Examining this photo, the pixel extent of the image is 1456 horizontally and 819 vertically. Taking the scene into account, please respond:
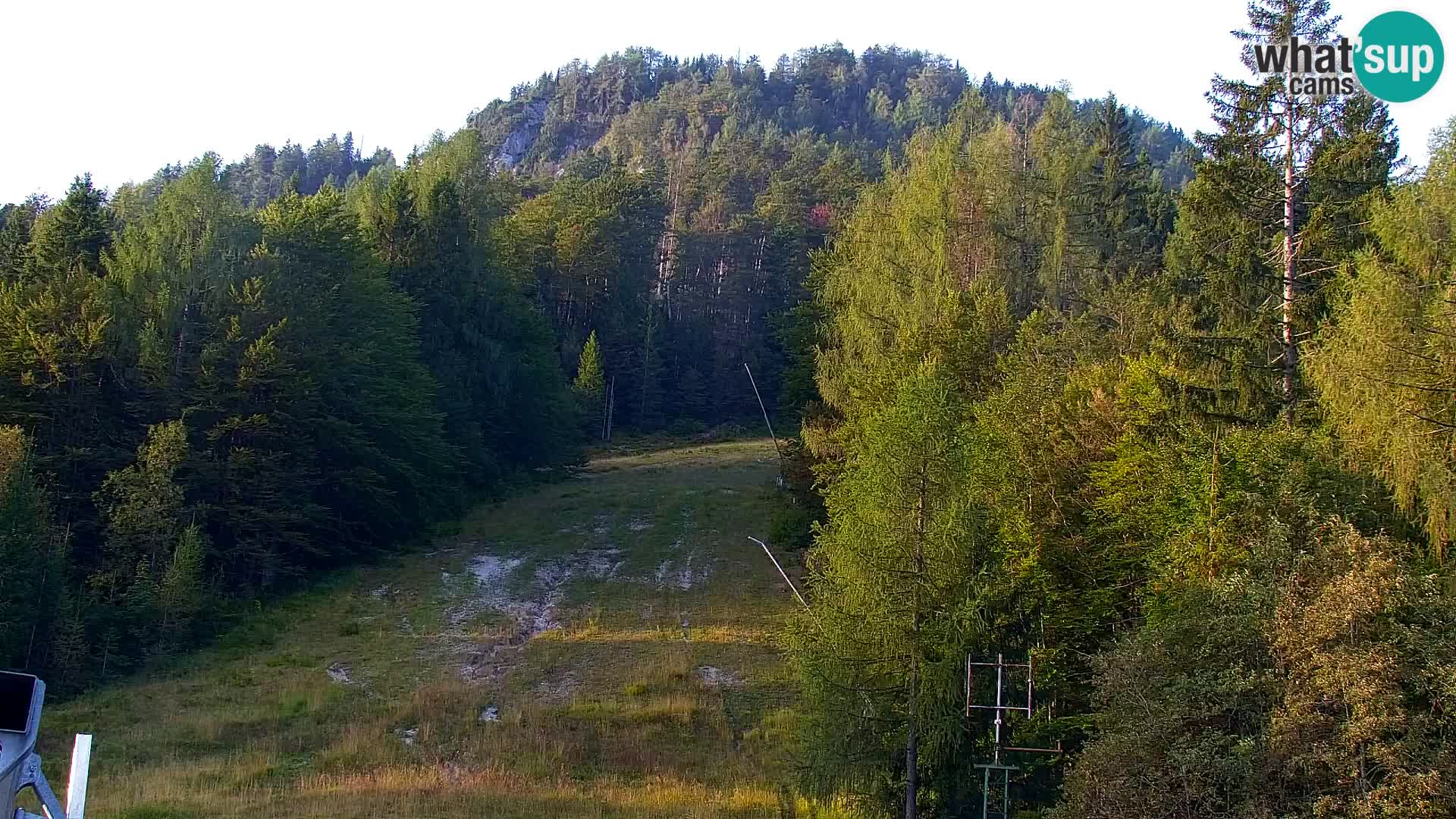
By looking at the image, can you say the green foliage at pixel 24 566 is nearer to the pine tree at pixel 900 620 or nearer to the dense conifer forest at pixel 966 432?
the dense conifer forest at pixel 966 432

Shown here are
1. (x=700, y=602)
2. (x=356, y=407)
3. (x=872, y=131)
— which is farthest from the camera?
(x=872, y=131)

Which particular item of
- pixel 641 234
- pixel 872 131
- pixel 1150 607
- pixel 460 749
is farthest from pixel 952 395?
pixel 872 131

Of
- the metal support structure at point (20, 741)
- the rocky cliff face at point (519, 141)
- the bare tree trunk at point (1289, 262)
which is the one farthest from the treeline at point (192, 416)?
the rocky cliff face at point (519, 141)

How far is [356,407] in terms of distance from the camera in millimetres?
42531

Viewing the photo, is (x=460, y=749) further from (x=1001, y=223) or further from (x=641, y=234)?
(x=641, y=234)

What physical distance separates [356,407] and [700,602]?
53.3 feet

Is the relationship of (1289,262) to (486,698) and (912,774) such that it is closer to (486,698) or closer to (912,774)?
(912,774)

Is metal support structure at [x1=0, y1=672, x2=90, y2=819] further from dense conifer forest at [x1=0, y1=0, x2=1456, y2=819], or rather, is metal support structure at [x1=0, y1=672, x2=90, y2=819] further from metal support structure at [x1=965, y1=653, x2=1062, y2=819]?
metal support structure at [x1=965, y1=653, x2=1062, y2=819]

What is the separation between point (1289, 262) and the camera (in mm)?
21250

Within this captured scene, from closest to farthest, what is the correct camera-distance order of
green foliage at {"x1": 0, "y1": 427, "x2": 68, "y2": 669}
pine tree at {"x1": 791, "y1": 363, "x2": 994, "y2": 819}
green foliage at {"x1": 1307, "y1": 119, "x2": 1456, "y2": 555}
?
green foliage at {"x1": 1307, "y1": 119, "x2": 1456, "y2": 555}
pine tree at {"x1": 791, "y1": 363, "x2": 994, "y2": 819}
green foliage at {"x1": 0, "y1": 427, "x2": 68, "y2": 669}

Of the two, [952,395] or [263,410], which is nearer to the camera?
[952,395]

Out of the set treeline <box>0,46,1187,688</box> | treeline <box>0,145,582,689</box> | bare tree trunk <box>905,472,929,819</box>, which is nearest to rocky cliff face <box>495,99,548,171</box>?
treeline <box>0,46,1187,688</box>

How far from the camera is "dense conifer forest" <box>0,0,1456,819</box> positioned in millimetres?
15312

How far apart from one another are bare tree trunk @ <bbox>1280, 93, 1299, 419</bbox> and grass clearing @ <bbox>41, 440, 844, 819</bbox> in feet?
41.2
